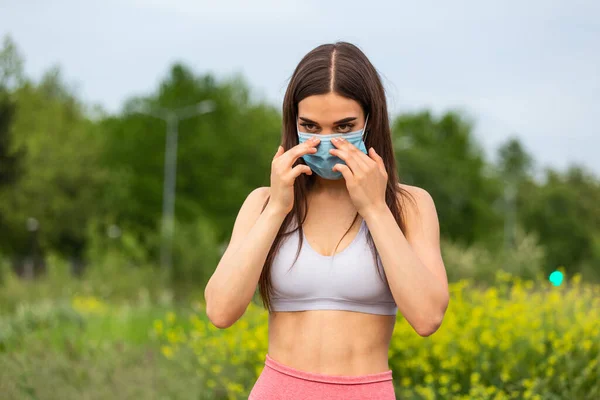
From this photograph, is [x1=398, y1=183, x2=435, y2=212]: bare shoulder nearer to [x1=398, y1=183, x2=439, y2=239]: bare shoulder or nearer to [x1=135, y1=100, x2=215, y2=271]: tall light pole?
[x1=398, y1=183, x2=439, y2=239]: bare shoulder

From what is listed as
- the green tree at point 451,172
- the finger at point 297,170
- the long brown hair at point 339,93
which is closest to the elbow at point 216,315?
the long brown hair at point 339,93

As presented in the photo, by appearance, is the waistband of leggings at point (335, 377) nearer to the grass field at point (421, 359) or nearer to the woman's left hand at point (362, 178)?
the woman's left hand at point (362, 178)

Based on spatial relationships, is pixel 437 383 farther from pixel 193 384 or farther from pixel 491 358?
pixel 193 384

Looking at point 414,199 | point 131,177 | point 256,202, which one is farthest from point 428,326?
point 131,177

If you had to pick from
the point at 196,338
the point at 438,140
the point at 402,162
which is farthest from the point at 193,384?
the point at 438,140

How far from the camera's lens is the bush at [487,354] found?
20.7 feet

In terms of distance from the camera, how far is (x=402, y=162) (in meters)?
53.5

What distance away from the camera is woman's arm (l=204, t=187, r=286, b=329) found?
2.59m

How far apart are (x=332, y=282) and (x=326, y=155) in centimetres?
36

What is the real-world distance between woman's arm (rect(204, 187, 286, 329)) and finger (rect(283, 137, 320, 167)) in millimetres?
153

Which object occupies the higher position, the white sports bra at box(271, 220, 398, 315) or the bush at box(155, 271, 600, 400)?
the white sports bra at box(271, 220, 398, 315)

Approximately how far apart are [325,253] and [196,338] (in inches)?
230

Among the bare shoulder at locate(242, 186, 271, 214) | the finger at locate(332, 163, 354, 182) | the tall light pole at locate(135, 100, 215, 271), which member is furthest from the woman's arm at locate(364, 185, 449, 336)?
the tall light pole at locate(135, 100, 215, 271)

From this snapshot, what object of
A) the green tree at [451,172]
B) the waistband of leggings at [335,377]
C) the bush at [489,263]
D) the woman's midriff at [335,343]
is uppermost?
the woman's midriff at [335,343]
